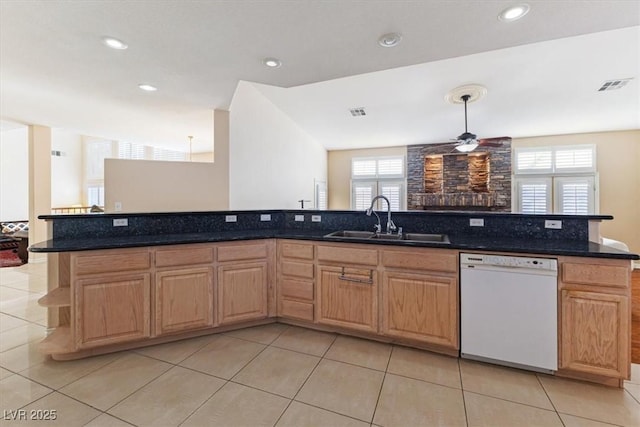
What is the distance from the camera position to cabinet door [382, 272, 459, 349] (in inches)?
82.6

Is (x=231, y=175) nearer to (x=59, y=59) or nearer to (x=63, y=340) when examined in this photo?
(x=59, y=59)

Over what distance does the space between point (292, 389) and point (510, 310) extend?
1.59m

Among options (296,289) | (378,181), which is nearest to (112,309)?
(296,289)

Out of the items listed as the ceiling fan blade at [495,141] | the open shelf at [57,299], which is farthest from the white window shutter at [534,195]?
the open shelf at [57,299]

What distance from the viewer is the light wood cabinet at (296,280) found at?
259 centimetres

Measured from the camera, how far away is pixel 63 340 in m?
2.14

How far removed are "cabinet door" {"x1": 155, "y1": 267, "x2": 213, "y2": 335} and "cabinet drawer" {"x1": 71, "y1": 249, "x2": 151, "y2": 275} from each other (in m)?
0.17

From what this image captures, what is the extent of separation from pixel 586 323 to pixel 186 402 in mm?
2567

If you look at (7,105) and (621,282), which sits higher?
(7,105)

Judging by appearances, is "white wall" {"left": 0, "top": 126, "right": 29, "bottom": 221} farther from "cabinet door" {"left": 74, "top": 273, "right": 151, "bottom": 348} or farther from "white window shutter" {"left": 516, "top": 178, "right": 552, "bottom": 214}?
"white window shutter" {"left": 516, "top": 178, "right": 552, "bottom": 214}

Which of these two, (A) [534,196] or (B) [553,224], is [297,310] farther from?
(A) [534,196]

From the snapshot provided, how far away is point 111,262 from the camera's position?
2.15 metres

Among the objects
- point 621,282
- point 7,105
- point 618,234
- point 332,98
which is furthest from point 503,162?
point 7,105

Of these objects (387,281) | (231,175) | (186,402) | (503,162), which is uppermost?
(503,162)
